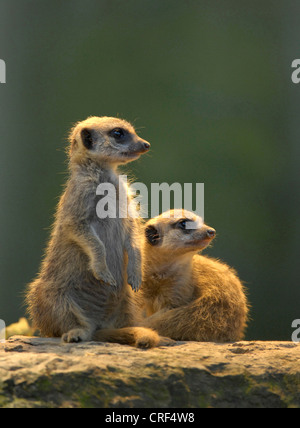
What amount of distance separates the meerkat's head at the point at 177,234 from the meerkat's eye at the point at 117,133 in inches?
28.8

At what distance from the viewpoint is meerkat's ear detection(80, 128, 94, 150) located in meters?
3.07

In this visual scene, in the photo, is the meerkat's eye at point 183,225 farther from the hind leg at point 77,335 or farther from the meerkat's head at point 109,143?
the hind leg at point 77,335

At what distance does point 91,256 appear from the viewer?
2.92m

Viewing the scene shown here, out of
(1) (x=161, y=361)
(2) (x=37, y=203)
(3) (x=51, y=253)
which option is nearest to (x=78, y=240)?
(3) (x=51, y=253)

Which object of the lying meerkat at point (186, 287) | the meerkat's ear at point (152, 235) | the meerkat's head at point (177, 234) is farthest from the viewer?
the meerkat's ear at point (152, 235)

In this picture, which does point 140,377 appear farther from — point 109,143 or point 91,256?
point 109,143

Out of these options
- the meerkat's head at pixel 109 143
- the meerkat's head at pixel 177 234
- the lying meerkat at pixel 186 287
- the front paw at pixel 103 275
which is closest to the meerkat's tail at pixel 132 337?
the front paw at pixel 103 275

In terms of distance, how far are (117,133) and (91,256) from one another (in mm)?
633

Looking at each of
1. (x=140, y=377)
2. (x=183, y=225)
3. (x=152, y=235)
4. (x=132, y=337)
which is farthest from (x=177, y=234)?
(x=140, y=377)

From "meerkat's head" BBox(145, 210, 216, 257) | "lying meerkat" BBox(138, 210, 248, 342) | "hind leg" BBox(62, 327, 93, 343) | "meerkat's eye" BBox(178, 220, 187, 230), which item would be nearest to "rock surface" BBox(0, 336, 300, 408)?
"hind leg" BBox(62, 327, 93, 343)

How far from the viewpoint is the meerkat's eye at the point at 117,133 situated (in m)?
3.07

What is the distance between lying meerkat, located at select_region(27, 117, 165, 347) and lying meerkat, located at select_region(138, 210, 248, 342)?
298mm

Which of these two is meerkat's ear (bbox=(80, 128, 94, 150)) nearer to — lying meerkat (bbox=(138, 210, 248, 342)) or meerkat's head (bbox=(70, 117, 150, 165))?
meerkat's head (bbox=(70, 117, 150, 165))
